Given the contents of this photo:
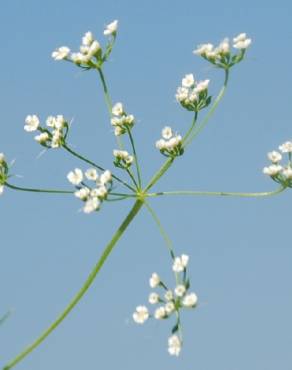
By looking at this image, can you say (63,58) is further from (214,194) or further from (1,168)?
(214,194)

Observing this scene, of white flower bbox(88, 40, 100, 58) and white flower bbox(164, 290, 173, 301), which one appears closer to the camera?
white flower bbox(164, 290, 173, 301)

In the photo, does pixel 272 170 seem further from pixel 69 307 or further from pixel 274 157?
pixel 69 307

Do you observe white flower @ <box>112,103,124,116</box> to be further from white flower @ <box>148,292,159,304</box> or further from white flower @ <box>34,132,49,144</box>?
white flower @ <box>148,292,159,304</box>

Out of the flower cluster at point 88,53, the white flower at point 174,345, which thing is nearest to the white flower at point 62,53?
the flower cluster at point 88,53

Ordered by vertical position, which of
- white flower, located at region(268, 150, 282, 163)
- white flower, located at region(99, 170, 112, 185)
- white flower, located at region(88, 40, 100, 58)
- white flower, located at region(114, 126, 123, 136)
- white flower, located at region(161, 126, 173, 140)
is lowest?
white flower, located at region(99, 170, 112, 185)

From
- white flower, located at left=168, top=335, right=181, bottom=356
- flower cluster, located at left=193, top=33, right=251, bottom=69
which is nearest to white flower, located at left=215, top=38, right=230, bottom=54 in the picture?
flower cluster, located at left=193, top=33, right=251, bottom=69

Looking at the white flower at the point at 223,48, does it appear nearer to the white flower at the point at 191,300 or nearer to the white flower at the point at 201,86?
the white flower at the point at 201,86

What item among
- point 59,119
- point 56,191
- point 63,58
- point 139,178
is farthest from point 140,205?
point 63,58
